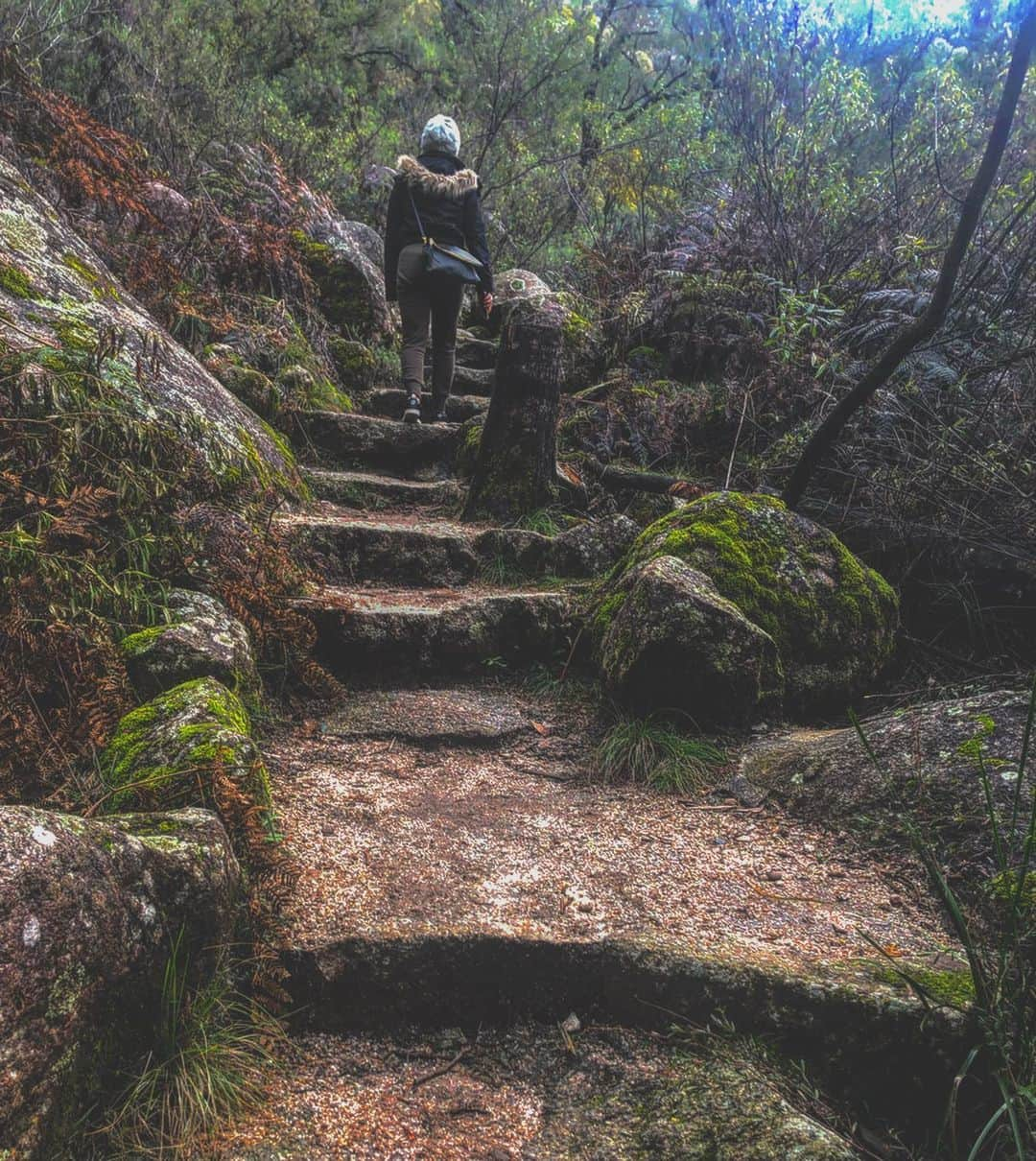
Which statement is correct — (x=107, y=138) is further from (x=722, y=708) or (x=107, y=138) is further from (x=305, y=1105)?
(x=305, y=1105)

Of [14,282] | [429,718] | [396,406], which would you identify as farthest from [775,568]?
[396,406]

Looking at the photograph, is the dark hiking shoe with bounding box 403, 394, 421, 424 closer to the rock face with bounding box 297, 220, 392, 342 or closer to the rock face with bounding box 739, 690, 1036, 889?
the rock face with bounding box 297, 220, 392, 342

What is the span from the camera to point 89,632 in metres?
2.53

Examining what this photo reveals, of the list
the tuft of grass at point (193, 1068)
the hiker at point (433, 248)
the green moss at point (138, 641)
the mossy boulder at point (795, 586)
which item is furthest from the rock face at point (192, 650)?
the hiker at point (433, 248)

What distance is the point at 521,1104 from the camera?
5.92 feet

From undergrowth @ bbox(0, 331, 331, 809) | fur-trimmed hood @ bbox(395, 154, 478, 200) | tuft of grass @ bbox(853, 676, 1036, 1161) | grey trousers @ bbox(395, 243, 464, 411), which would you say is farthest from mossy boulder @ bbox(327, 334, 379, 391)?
tuft of grass @ bbox(853, 676, 1036, 1161)

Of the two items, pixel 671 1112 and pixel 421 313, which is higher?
pixel 421 313

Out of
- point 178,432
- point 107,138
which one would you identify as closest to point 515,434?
point 178,432

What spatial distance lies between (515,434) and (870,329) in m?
2.64

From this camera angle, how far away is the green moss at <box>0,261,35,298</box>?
3.38 metres

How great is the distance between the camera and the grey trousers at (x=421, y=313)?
6121 mm

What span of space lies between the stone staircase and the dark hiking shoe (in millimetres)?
2919

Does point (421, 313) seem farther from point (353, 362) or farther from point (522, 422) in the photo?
point (522, 422)

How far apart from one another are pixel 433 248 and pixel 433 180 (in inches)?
21.9
